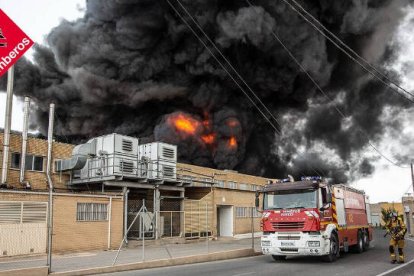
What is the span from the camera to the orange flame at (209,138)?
47.3 metres

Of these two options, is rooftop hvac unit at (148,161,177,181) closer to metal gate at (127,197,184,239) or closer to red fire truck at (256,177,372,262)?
metal gate at (127,197,184,239)

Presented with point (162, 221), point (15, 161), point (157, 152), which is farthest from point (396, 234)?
point (15, 161)

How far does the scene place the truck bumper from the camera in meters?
13.5

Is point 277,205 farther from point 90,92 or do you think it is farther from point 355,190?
point 90,92

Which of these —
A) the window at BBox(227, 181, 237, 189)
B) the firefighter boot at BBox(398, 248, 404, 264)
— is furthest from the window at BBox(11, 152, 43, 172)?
the window at BBox(227, 181, 237, 189)

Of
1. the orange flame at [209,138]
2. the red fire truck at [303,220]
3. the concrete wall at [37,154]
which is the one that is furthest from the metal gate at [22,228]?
the orange flame at [209,138]

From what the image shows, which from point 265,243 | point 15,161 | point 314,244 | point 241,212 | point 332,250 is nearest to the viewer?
point 314,244

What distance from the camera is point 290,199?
14.5 metres

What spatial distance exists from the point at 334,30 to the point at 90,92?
26.1 meters

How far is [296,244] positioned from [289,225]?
2.08ft

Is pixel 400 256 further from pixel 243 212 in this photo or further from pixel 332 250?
pixel 243 212

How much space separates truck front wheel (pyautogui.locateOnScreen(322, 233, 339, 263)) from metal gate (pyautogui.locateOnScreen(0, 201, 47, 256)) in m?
11.4

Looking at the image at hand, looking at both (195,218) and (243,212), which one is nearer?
(195,218)

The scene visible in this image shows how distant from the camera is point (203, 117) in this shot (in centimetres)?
4906
